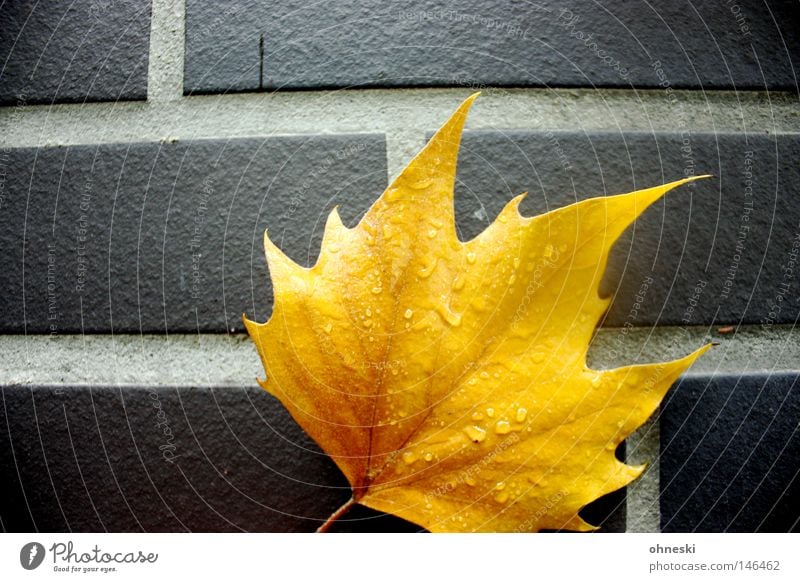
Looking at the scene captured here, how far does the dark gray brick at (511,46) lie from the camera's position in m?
0.35

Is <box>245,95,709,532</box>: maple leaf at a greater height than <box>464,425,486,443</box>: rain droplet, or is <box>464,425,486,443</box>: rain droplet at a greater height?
<box>245,95,709,532</box>: maple leaf

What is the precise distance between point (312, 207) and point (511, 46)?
0.16 meters

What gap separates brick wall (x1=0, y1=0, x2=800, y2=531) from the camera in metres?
0.34

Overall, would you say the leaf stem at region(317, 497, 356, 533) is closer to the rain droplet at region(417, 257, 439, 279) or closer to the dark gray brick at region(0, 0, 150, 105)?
the rain droplet at region(417, 257, 439, 279)

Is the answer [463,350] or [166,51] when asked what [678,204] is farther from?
[166,51]

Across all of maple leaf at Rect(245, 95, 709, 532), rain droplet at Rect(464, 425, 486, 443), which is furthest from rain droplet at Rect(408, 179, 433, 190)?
rain droplet at Rect(464, 425, 486, 443)

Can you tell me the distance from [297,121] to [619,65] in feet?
0.66

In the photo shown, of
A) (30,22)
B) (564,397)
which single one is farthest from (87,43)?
(564,397)

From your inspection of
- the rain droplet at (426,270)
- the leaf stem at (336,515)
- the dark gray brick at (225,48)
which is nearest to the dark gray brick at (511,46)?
the dark gray brick at (225,48)

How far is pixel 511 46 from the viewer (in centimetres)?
35

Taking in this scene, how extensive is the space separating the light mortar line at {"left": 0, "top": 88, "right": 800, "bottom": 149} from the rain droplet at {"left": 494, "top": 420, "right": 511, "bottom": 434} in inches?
6.9

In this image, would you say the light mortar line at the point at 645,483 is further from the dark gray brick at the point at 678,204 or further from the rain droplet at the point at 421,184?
the rain droplet at the point at 421,184

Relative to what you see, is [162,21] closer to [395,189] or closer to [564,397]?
[395,189]

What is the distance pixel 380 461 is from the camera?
1.00 feet
